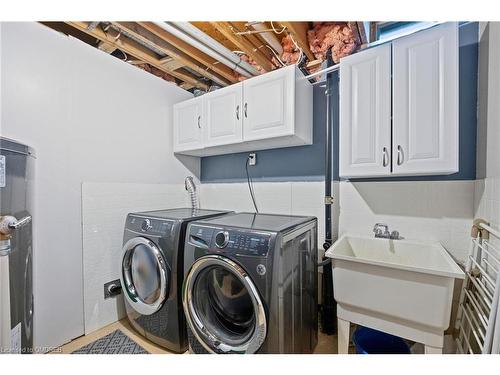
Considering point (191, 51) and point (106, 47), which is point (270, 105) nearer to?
point (191, 51)

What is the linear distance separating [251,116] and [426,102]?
1.11 m

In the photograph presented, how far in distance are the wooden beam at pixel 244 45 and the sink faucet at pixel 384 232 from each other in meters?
1.58

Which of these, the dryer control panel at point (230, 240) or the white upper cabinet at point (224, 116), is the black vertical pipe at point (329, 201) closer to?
the white upper cabinet at point (224, 116)

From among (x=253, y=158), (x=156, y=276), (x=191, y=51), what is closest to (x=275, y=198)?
(x=253, y=158)

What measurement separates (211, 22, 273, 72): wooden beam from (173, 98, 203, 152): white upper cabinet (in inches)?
25.0

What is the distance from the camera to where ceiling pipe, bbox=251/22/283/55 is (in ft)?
4.99

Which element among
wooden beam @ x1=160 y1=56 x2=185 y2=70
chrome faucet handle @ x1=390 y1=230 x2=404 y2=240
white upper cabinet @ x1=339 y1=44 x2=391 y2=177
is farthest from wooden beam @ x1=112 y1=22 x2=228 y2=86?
chrome faucet handle @ x1=390 y1=230 x2=404 y2=240

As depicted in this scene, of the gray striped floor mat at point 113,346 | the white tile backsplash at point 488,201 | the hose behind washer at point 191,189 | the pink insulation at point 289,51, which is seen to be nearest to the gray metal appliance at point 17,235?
the gray striped floor mat at point 113,346

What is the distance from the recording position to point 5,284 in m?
0.85

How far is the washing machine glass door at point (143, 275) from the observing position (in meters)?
1.47

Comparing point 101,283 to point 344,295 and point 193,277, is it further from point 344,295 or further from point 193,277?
point 344,295

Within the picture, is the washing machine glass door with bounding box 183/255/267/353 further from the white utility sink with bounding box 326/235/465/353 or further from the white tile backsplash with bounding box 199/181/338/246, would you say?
the white tile backsplash with bounding box 199/181/338/246

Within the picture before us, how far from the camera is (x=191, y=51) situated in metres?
1.75
